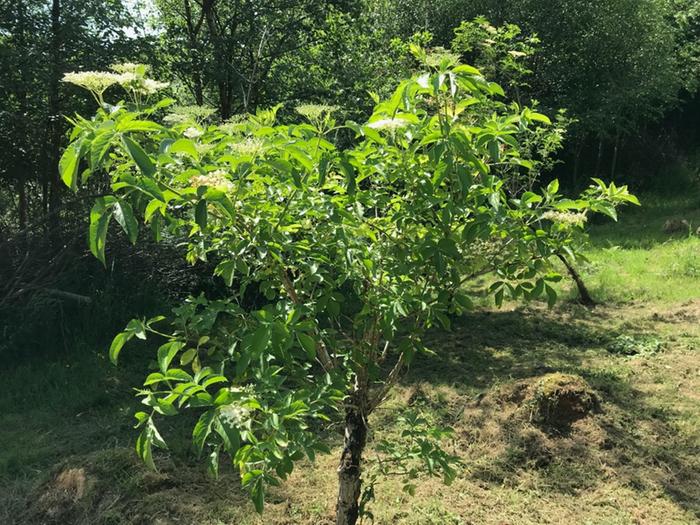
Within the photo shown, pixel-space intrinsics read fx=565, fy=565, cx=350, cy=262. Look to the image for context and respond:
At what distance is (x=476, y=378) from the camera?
4398 millimetres

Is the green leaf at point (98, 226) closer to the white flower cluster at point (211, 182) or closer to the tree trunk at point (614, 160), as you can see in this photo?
the white flower cluster at point (211, 182)

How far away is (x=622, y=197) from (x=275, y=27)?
6.48 metres

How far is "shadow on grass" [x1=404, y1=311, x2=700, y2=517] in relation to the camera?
2.99 m

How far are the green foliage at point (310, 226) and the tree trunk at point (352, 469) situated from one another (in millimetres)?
31

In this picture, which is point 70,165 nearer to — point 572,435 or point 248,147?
point 248,147

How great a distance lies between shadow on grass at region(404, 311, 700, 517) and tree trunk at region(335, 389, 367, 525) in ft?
4.05

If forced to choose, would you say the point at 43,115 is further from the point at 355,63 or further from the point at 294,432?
the point at 294,432

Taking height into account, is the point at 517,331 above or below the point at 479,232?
below

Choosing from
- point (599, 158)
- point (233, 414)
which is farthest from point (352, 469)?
point (599, 158)

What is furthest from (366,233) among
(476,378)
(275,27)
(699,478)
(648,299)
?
(275,27)

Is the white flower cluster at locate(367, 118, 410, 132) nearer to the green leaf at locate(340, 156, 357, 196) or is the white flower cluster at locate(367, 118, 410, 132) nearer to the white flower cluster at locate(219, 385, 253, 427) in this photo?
the green leaf at locate(340, 156, 357, 196)

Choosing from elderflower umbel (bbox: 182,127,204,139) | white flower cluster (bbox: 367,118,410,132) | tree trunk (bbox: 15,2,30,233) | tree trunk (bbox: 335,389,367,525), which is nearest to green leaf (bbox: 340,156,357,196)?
white flower cluster (bbox: 367,118,410,132)

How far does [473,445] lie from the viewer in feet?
11.0

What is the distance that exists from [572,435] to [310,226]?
2.39 meters
